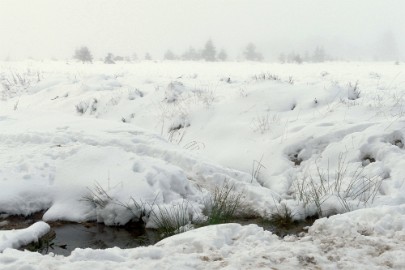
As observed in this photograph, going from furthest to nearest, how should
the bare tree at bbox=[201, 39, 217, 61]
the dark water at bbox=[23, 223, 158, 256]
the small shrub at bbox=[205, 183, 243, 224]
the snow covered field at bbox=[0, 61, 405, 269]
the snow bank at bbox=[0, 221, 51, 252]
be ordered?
1. the bare tree at bbox=[201, 39, 217, 61]
2. the small shrub at bbox=[205, 183, 243, 224]
3. the dark water at bbox=[23, 223, 158, 256]
4. the snow bank at bbox=[0, 221, 51, 252]
5. the snow covered field at bbox=[0, 61, 405, 269]

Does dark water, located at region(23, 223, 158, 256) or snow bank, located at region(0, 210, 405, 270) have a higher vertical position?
snow bank, located at region(0, 210, 405, 270)

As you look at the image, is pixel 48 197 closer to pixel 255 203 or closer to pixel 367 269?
pixel 255 203

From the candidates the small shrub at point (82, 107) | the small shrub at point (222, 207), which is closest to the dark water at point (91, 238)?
the small shrub at point (222, 207)

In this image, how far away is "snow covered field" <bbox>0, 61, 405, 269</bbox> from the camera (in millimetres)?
2689

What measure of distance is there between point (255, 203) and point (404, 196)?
1485 millimetres

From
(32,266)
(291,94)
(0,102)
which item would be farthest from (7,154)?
(0,102)

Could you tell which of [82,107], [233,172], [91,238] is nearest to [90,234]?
[91,238]

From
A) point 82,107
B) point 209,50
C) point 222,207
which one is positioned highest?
point 209,50

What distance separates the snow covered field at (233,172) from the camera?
269cm

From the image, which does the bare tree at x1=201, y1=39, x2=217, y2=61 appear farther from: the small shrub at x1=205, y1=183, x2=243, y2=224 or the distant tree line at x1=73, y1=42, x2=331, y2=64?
the small shrub at x1=205, y1=183, x2=243, y2=224

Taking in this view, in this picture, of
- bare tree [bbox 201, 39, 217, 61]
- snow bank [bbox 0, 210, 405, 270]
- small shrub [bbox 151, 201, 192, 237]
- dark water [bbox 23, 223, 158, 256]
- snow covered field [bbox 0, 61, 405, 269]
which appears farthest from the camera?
bare tree [bbox 201, 39, 217, 61]

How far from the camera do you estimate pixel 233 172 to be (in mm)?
5082

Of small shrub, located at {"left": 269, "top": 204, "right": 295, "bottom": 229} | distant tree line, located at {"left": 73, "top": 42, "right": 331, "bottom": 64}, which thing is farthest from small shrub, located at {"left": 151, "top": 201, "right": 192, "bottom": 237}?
distant tree line, located at {"left": 73, "top": 42, "right": 331, "bottom": 64}

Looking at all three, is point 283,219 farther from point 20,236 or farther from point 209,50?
point 209,50
